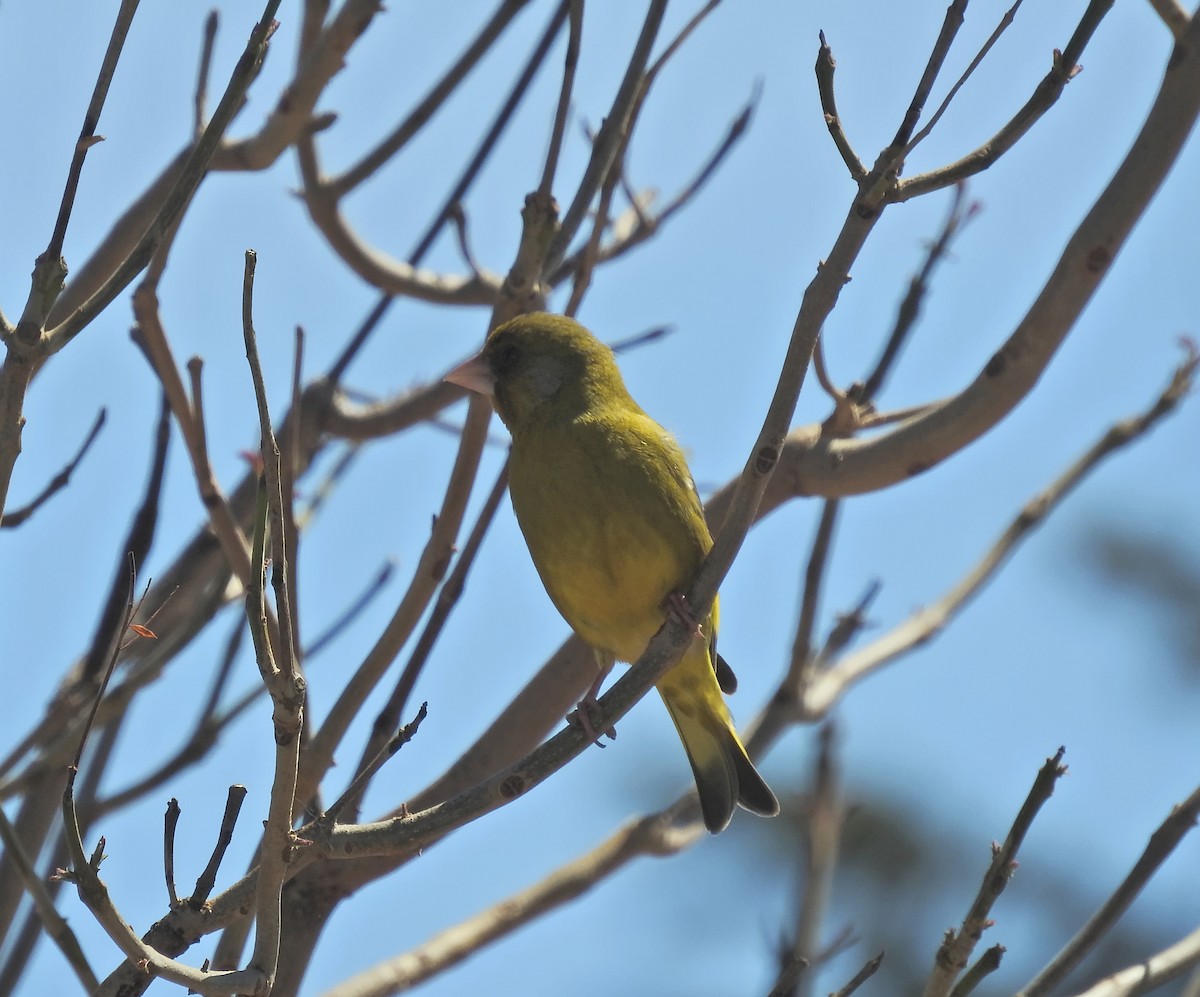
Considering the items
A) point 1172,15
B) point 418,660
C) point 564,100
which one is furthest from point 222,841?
point 1172,15

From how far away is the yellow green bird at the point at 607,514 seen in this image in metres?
3.87

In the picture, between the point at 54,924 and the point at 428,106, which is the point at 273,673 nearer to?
the point at 54,924

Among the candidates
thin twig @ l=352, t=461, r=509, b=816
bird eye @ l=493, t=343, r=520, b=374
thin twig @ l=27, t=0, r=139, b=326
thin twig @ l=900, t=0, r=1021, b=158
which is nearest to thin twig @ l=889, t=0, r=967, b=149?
thin twig @ l=900, t=0, r=1021, b=158

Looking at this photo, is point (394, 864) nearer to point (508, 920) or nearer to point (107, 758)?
point (508, 920)

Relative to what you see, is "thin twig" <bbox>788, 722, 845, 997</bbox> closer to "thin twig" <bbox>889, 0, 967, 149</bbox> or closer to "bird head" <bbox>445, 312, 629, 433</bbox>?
"bird head" <bbox>445, 312, 629, 433</bbox>

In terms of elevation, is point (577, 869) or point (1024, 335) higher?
point (1024, 335)

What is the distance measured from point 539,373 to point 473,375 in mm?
221

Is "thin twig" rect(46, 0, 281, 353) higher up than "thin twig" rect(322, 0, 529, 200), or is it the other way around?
"thin twig" rect(322, 0, 529, 200)

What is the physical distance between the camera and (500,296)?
387 cm

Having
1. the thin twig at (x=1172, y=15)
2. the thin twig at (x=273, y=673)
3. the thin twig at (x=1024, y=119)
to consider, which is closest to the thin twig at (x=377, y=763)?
the thin twig at (x=273, y=673)

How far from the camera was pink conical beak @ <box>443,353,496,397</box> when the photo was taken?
164 inches

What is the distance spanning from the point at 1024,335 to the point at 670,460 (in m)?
1.04

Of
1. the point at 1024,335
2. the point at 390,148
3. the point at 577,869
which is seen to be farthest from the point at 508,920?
the point at 390,148

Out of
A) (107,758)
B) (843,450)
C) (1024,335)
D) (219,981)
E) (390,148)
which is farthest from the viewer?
(390,148)
